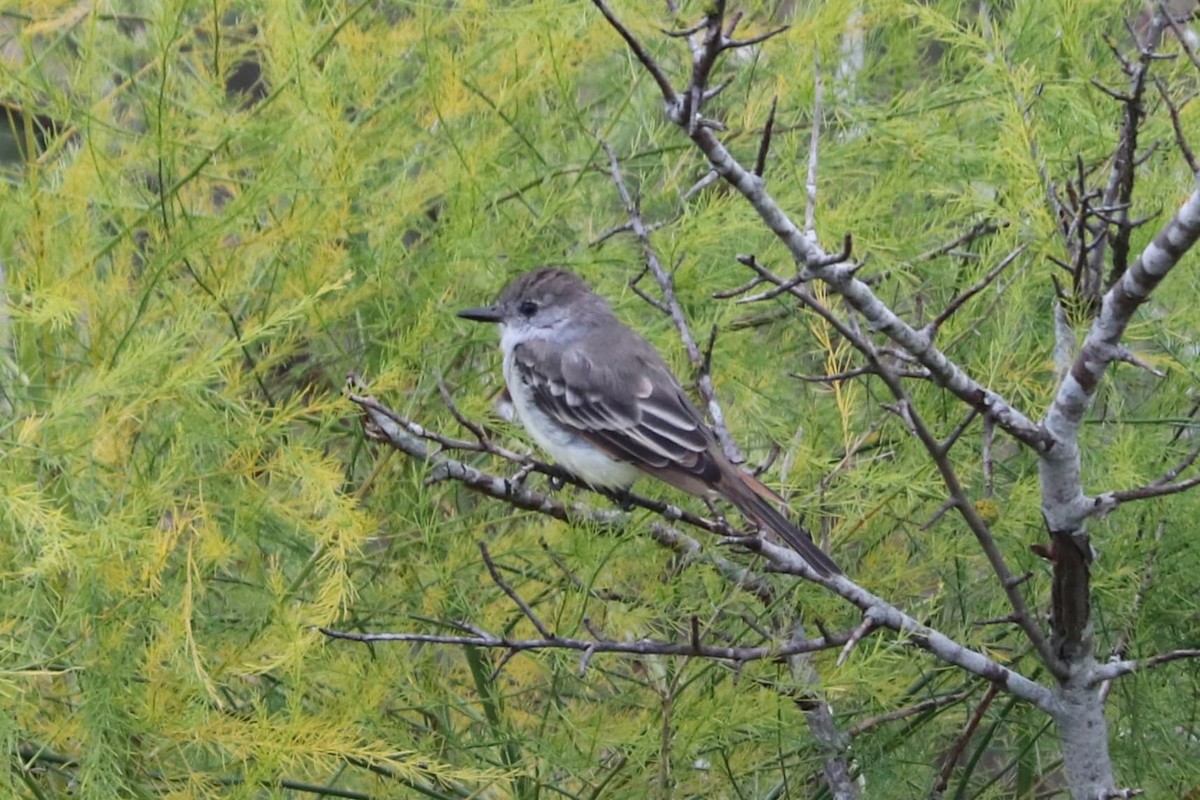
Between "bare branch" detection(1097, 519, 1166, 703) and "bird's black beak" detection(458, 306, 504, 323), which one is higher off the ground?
"bird's black beak" detection(458, 306, 504, 323)

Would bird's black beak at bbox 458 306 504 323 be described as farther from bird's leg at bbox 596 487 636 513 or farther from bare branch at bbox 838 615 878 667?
bare branch at bbox 838 615 878 667

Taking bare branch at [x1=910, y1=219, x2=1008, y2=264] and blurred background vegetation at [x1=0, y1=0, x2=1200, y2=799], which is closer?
blurred background vegetation at [x1=0, y1=0, x2=1200, y2=799]

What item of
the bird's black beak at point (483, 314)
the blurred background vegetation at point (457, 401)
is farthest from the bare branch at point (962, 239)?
the bird's black beak at point (483, 314)

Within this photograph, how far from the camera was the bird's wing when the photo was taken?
9.96 ft

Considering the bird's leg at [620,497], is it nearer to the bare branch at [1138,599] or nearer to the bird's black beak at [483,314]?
the bird's black beak at [483,314]

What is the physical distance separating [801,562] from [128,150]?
162 cm

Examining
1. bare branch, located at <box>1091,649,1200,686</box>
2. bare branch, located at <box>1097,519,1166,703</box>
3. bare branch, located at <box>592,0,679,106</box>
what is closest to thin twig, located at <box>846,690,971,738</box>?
bare branch, located at <box>1097,519,1166,703</box>

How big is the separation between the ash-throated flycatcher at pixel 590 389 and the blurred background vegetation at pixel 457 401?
2.8 inches

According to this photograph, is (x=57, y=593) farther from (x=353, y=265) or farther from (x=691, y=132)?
(x=691, y=132)

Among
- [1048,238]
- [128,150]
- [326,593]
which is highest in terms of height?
[1048,238]

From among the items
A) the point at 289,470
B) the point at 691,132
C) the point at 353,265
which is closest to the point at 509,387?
the point at 353,265

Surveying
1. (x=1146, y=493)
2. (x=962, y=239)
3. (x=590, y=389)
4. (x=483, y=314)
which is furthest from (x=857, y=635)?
(x=590, y=389)

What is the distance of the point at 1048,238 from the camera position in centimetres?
229

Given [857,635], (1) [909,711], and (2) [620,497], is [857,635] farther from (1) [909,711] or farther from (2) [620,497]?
(2) [620,497]
